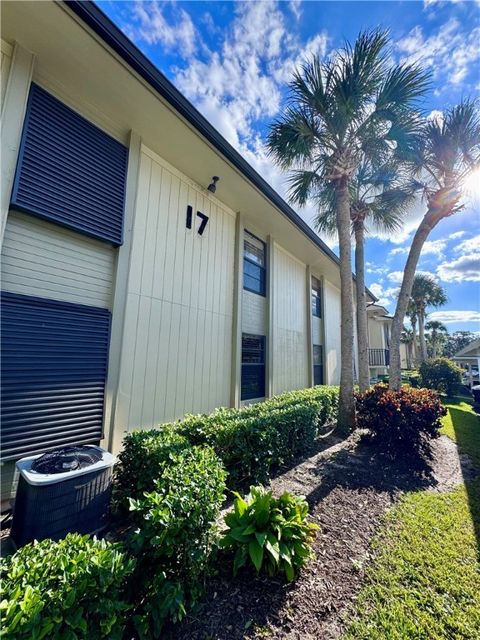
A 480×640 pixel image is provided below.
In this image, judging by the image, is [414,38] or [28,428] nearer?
[28,428]

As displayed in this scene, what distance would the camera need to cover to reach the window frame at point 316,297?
43.9 ft

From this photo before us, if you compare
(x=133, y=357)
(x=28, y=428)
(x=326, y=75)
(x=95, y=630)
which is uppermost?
(x=326, y=75)

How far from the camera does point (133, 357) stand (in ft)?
16.8

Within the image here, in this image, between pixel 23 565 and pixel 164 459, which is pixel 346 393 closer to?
pixel 164 459

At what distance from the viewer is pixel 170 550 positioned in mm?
2072

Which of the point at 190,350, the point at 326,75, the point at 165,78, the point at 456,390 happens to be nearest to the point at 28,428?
the point at 190,350

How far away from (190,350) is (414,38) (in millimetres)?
8681

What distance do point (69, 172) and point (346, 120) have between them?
6298 millimetres

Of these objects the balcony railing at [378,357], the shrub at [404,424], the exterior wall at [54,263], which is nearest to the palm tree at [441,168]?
the shrub at [404,424]

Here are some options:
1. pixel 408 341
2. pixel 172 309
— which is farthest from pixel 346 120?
pixel 408 341

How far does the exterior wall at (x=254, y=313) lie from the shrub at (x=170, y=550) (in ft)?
19.7

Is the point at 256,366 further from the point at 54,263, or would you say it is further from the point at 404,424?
the point at 54,263

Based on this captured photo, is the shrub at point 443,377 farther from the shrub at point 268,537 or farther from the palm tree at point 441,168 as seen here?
the shrub at point 268,537

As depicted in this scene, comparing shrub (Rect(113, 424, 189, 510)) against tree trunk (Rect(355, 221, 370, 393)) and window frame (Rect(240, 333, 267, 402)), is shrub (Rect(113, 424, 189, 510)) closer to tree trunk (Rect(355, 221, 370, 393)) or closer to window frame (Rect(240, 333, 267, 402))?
window frame (Rect(240, 333, 267, 402))
